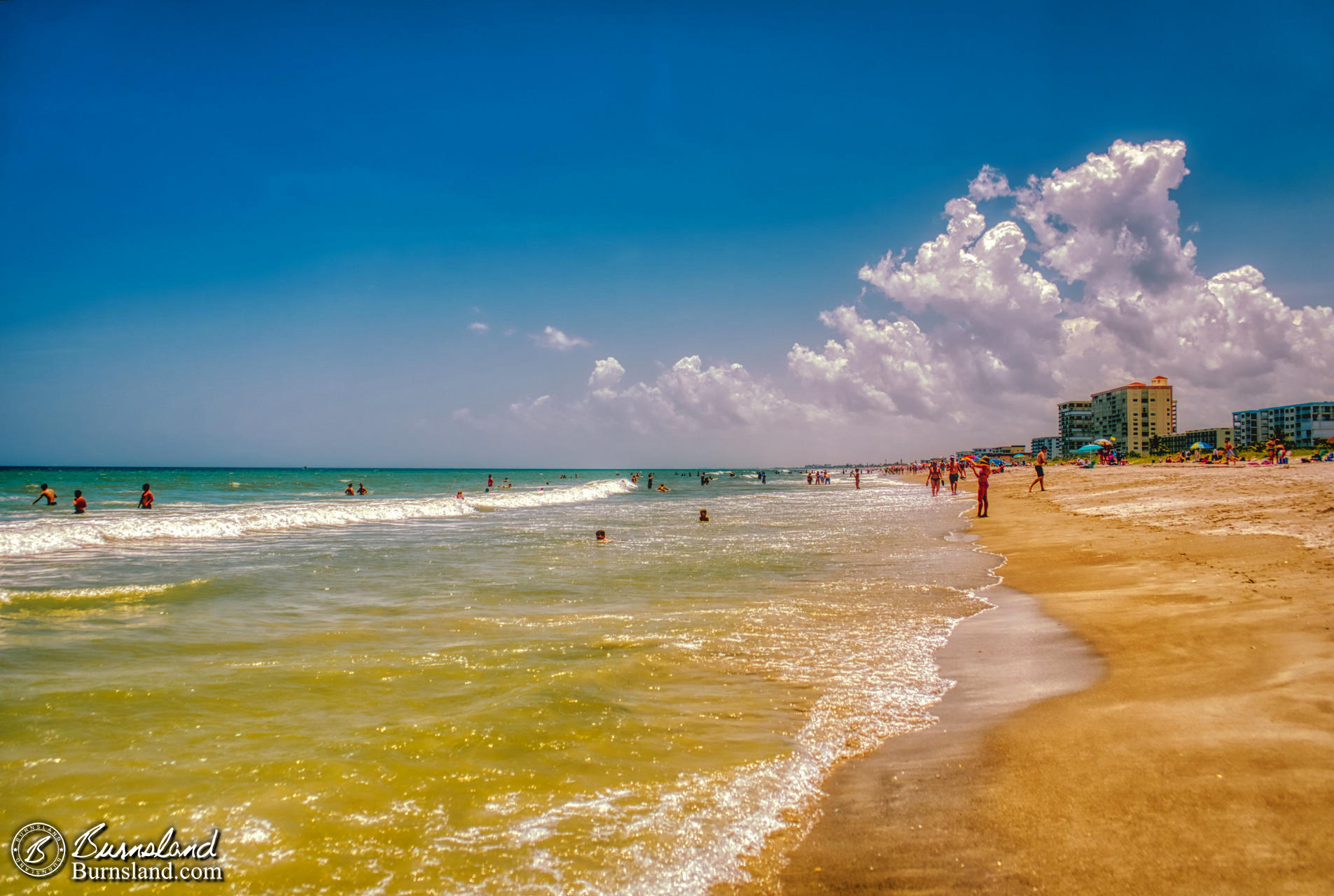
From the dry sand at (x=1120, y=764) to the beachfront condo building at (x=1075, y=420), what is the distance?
187m

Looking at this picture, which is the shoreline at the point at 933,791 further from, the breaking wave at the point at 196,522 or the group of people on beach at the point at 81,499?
the group of people on beach at the point at 81,499

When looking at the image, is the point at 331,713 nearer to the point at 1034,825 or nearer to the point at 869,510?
the point at 1034,825

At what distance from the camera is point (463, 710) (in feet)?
18.7

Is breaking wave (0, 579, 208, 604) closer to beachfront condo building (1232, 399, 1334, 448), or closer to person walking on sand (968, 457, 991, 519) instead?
person walking on sand (968, 457, 991, 519)

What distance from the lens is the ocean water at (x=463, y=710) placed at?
3668 mm

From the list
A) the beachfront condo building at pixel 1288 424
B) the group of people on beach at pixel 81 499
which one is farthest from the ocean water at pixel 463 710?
the beachfront condo building at pixel 1288 424

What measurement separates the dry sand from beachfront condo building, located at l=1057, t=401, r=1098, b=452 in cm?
18671

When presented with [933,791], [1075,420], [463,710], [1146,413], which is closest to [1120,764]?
[933,791]

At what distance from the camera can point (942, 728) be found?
17.1 feet

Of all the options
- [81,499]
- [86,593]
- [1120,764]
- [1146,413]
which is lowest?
[86,593]

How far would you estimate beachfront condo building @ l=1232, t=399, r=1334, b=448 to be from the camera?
418 ft

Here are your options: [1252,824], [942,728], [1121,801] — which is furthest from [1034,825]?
[942,728]

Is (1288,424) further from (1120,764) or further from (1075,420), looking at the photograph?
(1120,764)

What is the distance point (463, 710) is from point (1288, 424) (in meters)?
201
